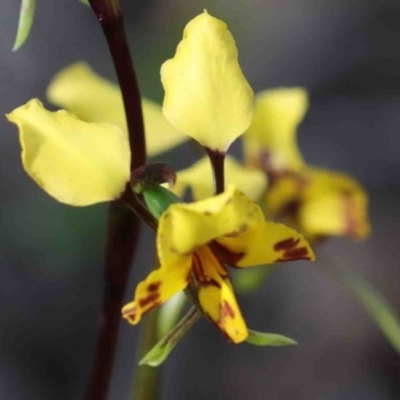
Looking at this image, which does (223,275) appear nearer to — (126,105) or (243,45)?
(126,105)

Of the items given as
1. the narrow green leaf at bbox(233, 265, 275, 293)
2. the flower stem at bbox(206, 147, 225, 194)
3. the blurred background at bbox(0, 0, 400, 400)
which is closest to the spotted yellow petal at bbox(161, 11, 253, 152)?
the flower stem at bbox(206, 147, 225, 194)

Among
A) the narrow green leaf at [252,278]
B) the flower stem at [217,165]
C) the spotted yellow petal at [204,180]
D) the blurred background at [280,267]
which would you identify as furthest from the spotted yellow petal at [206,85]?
the blurred background at [280,267]

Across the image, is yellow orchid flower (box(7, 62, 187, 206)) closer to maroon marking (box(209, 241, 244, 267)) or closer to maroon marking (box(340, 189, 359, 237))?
maroon marking (box(209, 241, 244, 267))

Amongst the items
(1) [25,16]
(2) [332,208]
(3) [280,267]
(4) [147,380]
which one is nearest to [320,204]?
(2) [332,208]

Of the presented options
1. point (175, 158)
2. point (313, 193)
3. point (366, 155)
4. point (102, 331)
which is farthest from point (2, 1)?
point (102, 331)

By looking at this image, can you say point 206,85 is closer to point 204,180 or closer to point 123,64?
point 123,64

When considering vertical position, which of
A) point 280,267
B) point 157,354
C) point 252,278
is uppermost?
point 157,354
